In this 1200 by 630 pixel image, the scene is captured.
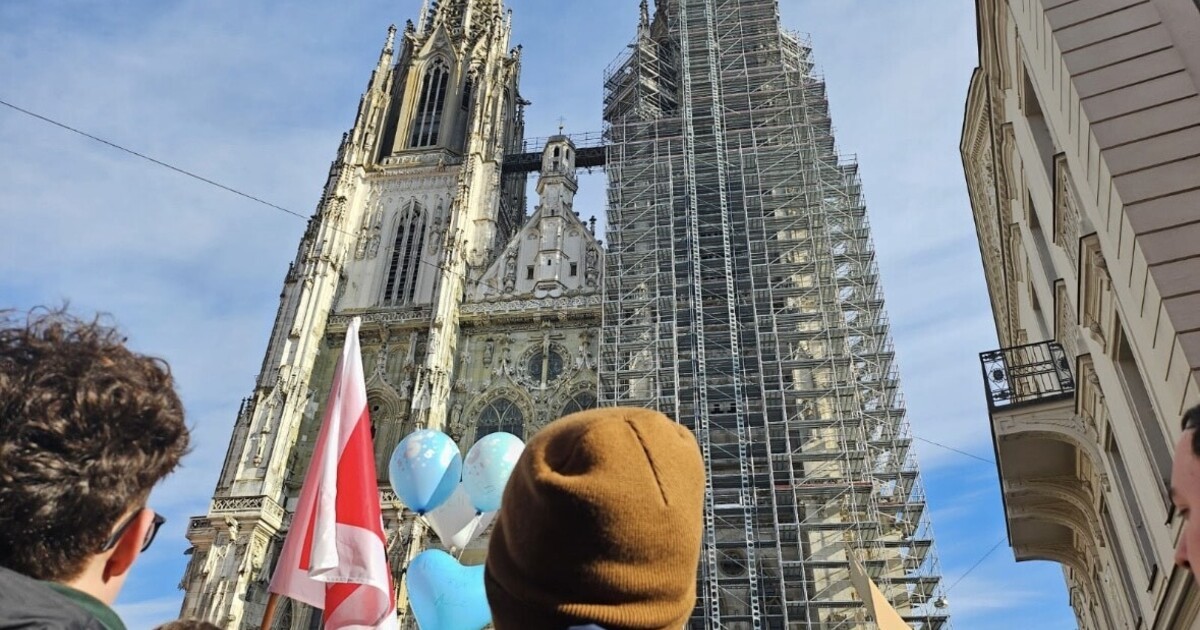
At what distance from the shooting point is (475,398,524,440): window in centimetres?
2602

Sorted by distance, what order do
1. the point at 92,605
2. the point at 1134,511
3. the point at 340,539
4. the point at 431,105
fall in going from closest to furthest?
the point at 92,605, the point at 340,539, the point at 1134,511, the point at 431,105

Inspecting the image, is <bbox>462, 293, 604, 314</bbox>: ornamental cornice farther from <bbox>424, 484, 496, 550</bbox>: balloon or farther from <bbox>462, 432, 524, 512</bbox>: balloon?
<bbox>462, 432, 524, 512</bbox>: balloon

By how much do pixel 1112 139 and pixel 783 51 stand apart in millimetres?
27975

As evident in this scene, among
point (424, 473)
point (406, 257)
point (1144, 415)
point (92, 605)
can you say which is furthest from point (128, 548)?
point (406, 257)

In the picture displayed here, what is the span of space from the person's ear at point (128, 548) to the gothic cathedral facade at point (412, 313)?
20418mm

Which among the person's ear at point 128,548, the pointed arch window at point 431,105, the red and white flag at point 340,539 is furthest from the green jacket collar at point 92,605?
the pointed arch window at point 431,105

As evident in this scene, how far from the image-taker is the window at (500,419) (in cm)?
2602

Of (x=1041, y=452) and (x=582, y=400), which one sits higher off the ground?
(x=582, y=400)

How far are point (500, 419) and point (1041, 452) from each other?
1812cm

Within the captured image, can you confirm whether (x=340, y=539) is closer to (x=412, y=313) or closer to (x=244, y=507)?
(x=244, y=507)

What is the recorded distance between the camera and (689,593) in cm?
203

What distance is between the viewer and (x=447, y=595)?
10.8 m

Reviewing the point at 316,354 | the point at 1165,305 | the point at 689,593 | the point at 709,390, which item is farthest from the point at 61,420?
the point at 316,354

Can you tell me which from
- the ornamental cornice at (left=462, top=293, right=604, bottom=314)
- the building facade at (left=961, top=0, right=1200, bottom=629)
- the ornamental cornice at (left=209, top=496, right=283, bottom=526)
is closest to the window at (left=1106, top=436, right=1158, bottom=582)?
the building facade at (left=961, top=0, right=1200, bottom=629)
